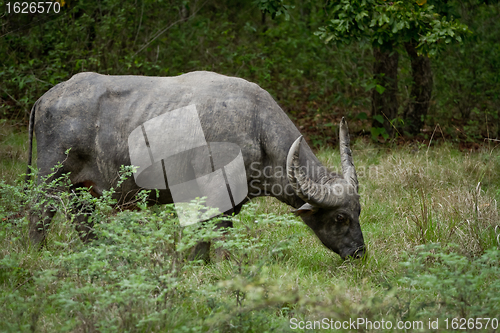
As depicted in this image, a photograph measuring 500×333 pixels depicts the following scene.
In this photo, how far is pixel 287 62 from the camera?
456 inches

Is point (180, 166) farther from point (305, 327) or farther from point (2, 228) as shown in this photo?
point (305, 327)

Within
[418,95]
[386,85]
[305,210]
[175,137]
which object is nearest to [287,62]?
[386,85]

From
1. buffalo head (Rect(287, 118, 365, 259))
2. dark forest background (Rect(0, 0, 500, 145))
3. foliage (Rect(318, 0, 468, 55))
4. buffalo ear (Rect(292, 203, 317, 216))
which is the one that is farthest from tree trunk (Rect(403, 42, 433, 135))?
buffalo ear (Rect(292, 203, 317, 216))

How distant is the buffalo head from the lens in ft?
15.6

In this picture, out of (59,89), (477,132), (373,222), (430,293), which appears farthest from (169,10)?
(430,293)

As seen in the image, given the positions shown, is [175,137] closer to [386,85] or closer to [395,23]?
[395,23]

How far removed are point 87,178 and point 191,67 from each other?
6.69 m

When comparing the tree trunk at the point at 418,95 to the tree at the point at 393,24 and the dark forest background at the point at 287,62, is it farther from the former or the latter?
the tree at the point at 393,24

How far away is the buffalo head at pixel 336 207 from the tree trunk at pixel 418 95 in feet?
22.2

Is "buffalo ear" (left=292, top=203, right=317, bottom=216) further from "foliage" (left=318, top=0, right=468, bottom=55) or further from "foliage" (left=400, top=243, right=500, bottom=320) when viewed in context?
"foliage" (left=318, top=0, right=468, bottom=55)

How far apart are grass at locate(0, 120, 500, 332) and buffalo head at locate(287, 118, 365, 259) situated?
8.8 inches

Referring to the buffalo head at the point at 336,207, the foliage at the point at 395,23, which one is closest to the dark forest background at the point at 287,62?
the foliage at the point at 395,23

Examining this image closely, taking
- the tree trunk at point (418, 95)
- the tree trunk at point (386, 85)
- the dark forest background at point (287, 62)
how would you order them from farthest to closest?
the tree trunk at point (418, 95)
the tree trunk at point (386, 85)
the dark forest background at point (287, 62)

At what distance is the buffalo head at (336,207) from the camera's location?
4766mm
